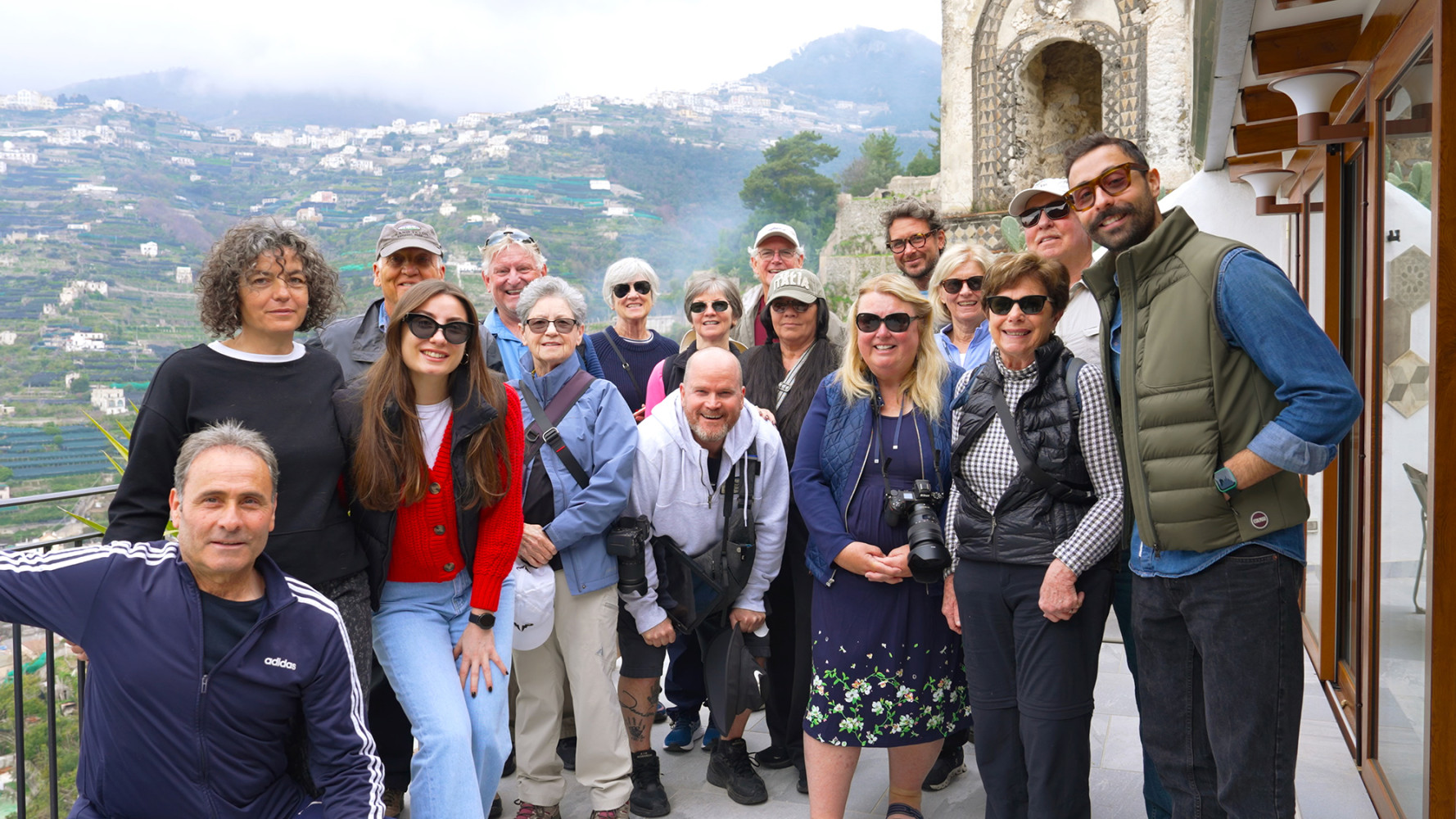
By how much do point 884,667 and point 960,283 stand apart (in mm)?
1740

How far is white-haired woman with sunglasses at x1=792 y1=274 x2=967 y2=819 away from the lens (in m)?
3.25

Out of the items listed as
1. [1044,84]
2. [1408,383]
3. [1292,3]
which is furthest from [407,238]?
[1044,84]

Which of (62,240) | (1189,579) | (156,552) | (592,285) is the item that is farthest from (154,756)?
(592,285)

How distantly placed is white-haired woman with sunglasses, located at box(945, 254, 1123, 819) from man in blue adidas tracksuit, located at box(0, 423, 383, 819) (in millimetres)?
1825

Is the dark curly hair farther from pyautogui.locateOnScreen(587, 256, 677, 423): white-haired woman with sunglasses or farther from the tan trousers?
pyautogui.locateOnScreen(587, 256, 677, 423): white-haired woman with sunglasses

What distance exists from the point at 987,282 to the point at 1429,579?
1.41 m

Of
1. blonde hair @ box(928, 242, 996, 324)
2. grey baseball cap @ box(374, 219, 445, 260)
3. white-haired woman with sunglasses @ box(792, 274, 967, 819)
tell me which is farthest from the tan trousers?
blonde hair @ box(928, 242, 996, 324)

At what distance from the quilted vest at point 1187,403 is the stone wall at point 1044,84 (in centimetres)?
1404

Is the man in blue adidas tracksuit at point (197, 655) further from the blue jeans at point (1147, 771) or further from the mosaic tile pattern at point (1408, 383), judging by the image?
the mosaic tile pattern at point (1408, 383)

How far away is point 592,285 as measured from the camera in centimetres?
5150

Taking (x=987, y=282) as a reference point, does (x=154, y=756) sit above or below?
below

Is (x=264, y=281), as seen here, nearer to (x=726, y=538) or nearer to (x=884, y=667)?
(x=726, y=538)

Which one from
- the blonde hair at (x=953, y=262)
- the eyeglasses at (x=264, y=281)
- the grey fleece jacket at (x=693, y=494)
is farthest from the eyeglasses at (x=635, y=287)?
the eyeglasses at (x=264, y=281)

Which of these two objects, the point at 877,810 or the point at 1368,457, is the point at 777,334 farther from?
the point at 1368,457
